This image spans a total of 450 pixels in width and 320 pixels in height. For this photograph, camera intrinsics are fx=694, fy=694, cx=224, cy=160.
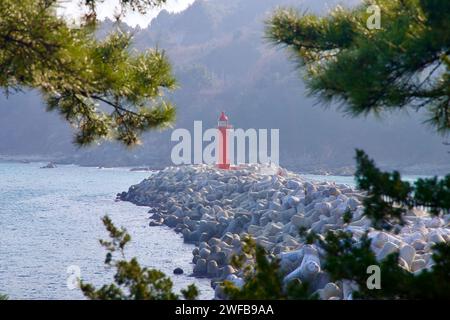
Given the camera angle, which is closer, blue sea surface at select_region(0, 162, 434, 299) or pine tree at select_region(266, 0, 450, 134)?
pine tree at select_region(266, 0, 450, 134)

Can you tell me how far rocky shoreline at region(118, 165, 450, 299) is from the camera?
6.46m

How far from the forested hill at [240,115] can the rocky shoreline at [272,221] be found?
18.5 meters

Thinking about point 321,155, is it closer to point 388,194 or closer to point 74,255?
point 74,255

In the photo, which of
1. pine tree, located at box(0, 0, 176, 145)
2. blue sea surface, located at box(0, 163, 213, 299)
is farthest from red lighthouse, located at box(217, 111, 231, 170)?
pine tree, located at box(0, 0, 176, 145)

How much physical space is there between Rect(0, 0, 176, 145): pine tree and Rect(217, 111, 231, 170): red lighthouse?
57.5ft

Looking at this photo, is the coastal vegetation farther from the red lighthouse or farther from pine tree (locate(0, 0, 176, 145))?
the red lighthouse

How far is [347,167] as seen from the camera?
45.2 meters

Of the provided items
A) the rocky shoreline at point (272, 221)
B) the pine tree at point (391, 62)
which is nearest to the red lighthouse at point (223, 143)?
the rocky shoreline at point (272, 221)

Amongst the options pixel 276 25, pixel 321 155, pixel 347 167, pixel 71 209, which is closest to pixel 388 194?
pixel 276 25

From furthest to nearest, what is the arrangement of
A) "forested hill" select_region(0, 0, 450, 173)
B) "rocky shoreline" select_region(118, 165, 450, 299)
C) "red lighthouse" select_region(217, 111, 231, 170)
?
"forested hill" select_region(0, 0, 450, 173) → "red lighthouse" select_region(217, 111, 231, 170) → "rocky shoreline" select_region(118, 165, 450, 299)

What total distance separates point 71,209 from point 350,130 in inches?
1366

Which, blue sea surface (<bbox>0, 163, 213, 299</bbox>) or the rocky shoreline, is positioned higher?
the rocky shoreline

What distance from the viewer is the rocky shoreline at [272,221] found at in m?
6.46

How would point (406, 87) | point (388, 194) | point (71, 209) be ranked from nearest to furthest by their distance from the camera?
point (388, 194) → point (406, 87) → point (71, 209)
